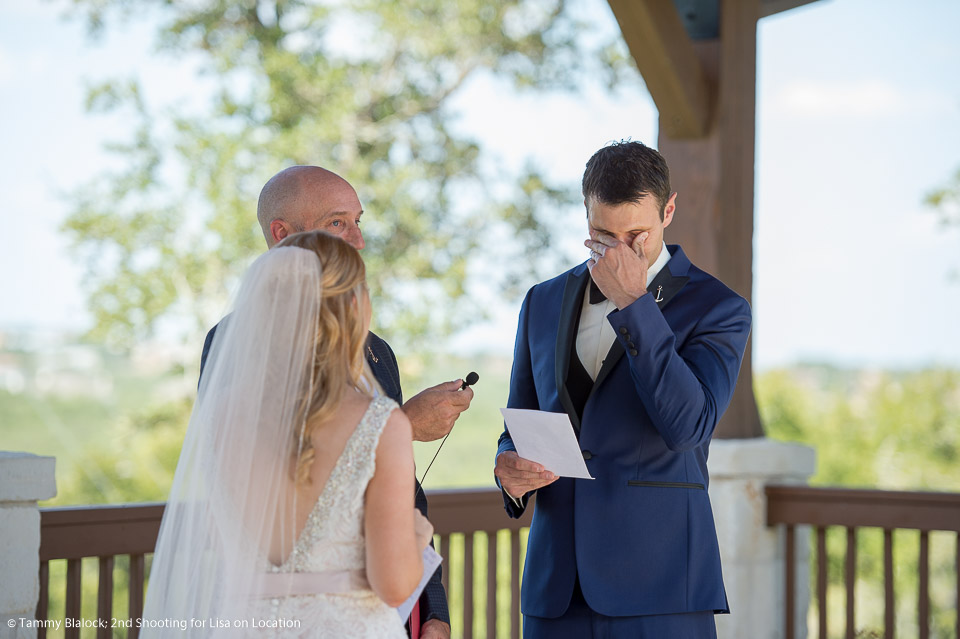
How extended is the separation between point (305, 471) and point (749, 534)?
2756 mm

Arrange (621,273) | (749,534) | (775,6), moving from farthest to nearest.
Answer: (775,6)
(749,534)
(621,273)

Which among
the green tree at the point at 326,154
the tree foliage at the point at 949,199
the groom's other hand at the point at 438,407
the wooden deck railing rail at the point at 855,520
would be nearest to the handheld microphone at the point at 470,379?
the groom's other hand at the point at 438,407

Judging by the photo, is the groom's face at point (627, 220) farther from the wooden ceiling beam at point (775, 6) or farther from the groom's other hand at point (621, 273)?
the wooden ceiling beam at point (775, 6)

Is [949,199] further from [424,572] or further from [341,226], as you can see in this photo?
[424,572]

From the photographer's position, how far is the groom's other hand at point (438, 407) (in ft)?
6.88

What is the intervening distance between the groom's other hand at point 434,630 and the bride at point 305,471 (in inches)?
17.2

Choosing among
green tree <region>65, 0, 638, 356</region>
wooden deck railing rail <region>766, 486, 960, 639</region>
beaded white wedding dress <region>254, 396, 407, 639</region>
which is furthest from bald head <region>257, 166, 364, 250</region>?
green tree <region>65, 0, 638, 356</region>

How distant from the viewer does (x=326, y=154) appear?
31.2ft

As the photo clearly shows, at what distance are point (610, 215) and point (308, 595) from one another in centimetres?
94

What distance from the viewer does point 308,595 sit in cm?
159

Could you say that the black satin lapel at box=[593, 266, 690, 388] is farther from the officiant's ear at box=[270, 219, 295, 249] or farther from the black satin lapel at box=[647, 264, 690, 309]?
the officiant's ear at box=[270, 219, 295, 249]

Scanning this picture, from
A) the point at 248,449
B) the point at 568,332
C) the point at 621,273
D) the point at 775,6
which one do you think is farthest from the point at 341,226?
the point at 775,6

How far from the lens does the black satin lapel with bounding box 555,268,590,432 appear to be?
80.4 inches

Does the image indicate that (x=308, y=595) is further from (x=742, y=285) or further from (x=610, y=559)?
(x=742, y=285)
